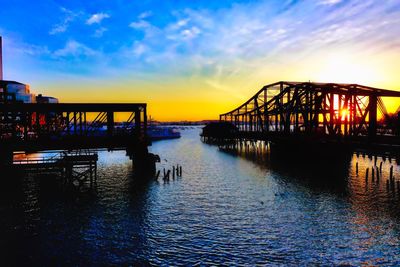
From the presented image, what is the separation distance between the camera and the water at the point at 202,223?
26.4 metres

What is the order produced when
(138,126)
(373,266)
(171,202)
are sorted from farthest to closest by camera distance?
(138,126) → (171,202) → (373,266)

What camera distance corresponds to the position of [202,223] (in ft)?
112

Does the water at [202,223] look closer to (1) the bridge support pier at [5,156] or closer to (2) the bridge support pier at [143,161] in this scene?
(1) the bridge support pier at [5,156]

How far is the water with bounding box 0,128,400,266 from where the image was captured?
2636cm

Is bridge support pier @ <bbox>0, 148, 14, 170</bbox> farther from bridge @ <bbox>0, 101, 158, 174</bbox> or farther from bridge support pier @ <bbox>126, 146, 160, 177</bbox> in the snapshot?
bridge support pier @ <bbox>126, 146, 160, 177</bbox>

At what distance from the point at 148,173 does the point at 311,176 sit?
31170 mm

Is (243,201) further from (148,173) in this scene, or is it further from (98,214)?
(148,173)

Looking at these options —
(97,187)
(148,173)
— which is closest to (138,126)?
(148,173)

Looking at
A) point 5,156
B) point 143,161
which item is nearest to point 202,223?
point 143,161

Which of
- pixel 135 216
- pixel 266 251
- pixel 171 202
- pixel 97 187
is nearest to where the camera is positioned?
pixel 266 251

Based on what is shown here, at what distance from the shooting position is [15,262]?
25.3 m

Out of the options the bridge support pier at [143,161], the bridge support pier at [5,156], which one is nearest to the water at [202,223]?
the bridge support pier at [5,156]

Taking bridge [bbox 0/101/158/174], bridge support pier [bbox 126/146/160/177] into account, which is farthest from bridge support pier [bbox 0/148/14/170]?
bridge support pier [bbox 126/146/160/177]

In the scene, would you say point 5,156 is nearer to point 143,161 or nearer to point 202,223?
point 143,161
